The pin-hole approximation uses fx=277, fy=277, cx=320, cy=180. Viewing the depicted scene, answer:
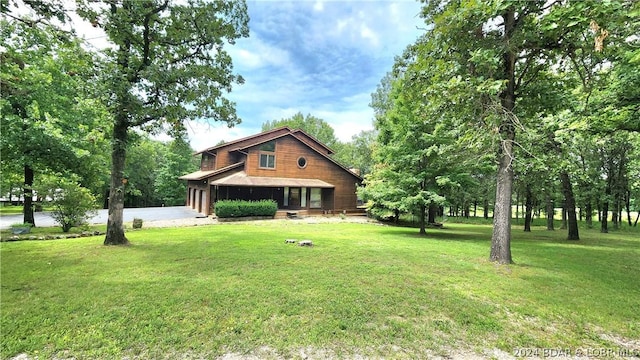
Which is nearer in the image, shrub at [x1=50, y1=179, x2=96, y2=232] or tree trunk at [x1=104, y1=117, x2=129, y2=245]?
tree trunk at [x1=104, y1=117, x2=129, y2=245]

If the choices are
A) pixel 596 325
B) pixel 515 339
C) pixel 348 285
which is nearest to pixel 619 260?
pixel 596 325

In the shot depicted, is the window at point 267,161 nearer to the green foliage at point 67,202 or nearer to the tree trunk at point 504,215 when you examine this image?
the green foliage at point 67,202

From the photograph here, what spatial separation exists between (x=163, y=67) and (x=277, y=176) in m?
14.7

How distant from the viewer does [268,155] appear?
22.7 m

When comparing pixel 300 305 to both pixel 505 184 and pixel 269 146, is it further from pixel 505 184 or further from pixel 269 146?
pixel 269 146

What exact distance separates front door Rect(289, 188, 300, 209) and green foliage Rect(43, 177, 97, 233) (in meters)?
14.0

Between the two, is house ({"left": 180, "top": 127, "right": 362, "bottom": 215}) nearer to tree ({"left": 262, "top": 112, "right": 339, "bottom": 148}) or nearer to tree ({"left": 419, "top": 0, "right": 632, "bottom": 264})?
tree ({"left": 419, "top": 0, "right": 632, "bottom": 264})

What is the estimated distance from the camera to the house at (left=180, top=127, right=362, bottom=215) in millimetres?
21484

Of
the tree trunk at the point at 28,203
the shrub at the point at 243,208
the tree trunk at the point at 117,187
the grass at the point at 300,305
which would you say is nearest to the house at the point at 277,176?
the shrub at the point at 243,208

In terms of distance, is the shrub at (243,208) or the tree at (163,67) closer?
the tree at (163,67)

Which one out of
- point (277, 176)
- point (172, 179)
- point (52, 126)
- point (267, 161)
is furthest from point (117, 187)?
point (172, 179)

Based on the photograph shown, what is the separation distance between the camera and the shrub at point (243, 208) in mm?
18594

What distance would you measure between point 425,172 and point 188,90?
10.9m

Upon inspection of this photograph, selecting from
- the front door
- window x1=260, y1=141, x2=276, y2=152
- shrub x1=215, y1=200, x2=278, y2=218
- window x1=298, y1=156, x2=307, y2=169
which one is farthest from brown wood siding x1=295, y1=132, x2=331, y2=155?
shrub x1=215, y1=200, x2=278, y2=218
